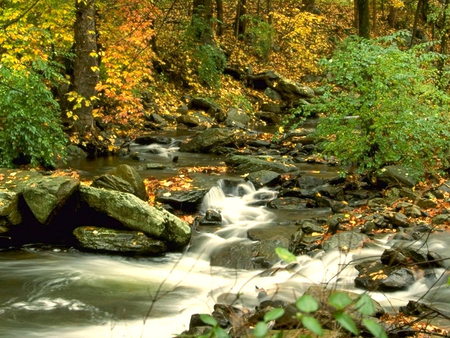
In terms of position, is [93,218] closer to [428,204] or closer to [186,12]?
[428,204]

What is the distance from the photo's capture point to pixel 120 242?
348 inches

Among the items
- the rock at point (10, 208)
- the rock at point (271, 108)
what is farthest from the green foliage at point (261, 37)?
the rock at point (10, 208)

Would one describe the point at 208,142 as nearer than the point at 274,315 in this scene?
No

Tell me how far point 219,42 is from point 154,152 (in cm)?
1288

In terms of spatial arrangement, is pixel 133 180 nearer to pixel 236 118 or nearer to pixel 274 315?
pixel 274 315

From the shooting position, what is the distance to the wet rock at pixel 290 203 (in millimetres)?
10923

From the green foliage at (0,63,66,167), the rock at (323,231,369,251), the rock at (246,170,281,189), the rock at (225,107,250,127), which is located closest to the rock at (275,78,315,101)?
the rock at (225,107,250,127)

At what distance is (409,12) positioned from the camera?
1489 inches

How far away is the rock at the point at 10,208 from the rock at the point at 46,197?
0.18 metres

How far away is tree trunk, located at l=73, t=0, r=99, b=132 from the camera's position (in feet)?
46.4

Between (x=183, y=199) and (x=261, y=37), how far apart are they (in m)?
17.7

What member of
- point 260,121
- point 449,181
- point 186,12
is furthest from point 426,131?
point 186,12

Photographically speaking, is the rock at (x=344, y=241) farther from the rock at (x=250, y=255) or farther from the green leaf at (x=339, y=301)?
the green leaf at (x=339, y=301)

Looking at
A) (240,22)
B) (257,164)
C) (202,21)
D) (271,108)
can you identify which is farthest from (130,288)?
(240,22)
